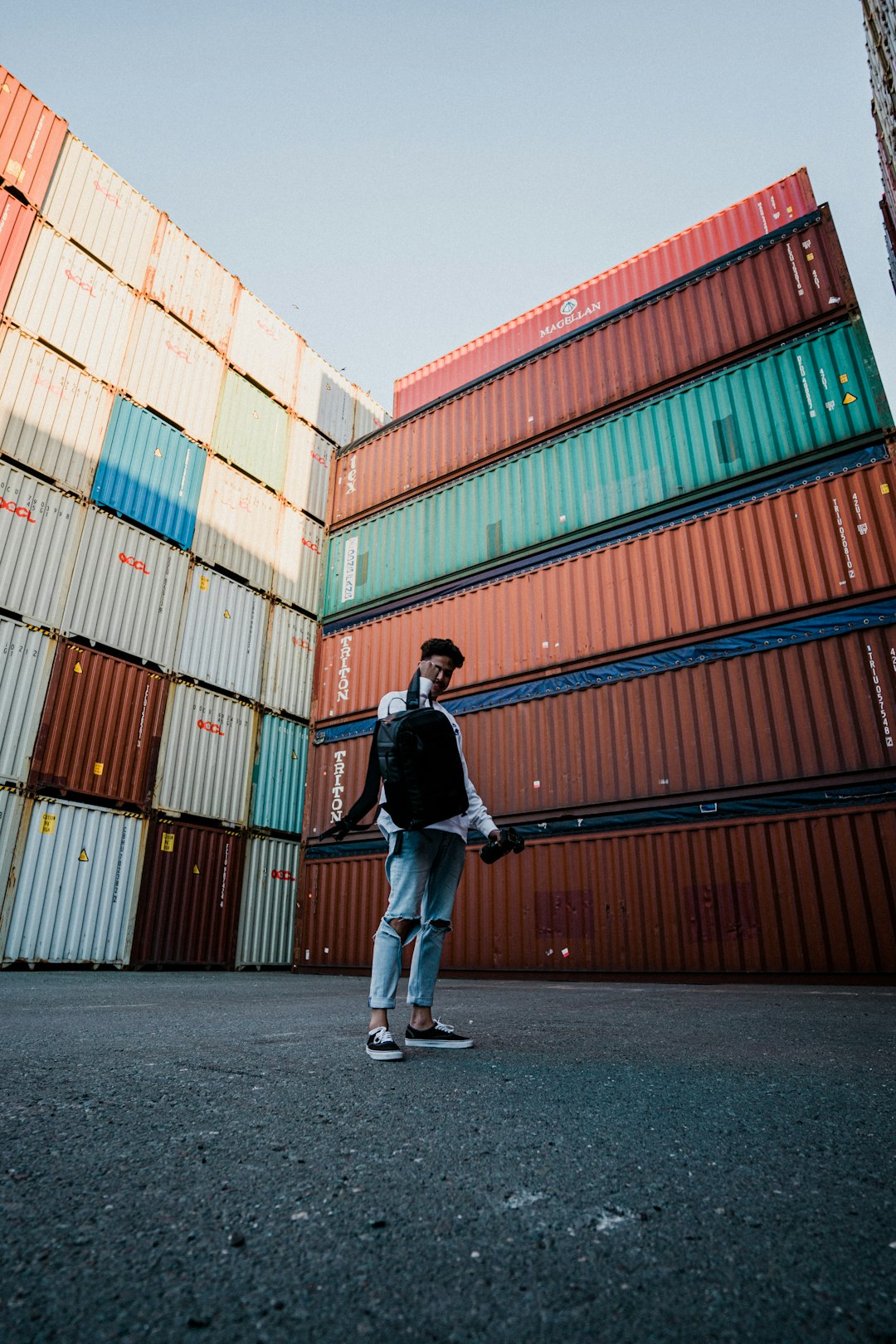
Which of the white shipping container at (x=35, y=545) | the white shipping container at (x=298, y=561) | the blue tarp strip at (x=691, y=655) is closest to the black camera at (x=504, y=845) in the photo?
the blue tarp strip at (x=691, y=655)

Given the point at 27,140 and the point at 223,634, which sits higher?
the point at 27,140

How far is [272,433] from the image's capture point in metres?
17.0

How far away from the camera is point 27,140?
42.9 ft


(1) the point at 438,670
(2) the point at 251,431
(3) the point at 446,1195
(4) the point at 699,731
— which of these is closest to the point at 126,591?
(2) the point at 251,431

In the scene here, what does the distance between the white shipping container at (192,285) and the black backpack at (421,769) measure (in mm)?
15131

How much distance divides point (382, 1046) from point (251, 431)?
1579 cm

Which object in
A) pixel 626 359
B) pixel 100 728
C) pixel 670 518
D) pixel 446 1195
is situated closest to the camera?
pixel 446 1195

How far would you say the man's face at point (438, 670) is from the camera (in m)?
3.84

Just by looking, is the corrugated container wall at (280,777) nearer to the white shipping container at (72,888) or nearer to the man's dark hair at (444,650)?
the white shipping container at (72,888)

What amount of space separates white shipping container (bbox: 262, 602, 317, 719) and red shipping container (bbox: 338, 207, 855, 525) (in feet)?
9.61

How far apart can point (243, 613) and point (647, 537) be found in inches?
343

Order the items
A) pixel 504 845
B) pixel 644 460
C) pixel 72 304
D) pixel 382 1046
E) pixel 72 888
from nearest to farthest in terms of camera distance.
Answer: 1. pixel 382 1046
2. pixel 504 845
3. pixel 72 888
4. pixel 644 460
5. pixel 72 304

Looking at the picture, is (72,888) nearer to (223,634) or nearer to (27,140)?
(223,634)

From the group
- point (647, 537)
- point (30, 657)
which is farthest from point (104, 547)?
point (647, 537)
